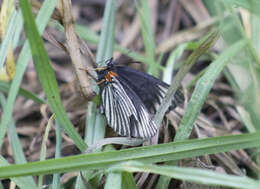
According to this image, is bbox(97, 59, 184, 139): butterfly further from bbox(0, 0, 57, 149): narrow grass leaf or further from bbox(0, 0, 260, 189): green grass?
bbox(0, 0, 57, 149): narrow grass leaf

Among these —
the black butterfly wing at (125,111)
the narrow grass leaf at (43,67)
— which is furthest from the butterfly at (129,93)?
the narrow grass leaf at (43,67)

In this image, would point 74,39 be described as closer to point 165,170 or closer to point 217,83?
point 165,170

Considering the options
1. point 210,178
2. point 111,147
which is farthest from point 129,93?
point 210,178

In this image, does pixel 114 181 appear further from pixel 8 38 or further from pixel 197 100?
pixel 8 38

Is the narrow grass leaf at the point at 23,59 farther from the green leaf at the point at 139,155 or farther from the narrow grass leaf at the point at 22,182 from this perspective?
the green leaf at the point at 139,155

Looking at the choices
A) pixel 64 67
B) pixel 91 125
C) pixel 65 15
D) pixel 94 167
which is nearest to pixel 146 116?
pixel 91 125

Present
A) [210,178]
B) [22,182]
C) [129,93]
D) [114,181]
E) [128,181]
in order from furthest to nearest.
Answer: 1. [129,93]
2. [22,182]
3. [128,181]
4. [114,181]
5. [210,178]

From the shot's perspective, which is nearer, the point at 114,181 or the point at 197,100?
the point at 114,181
